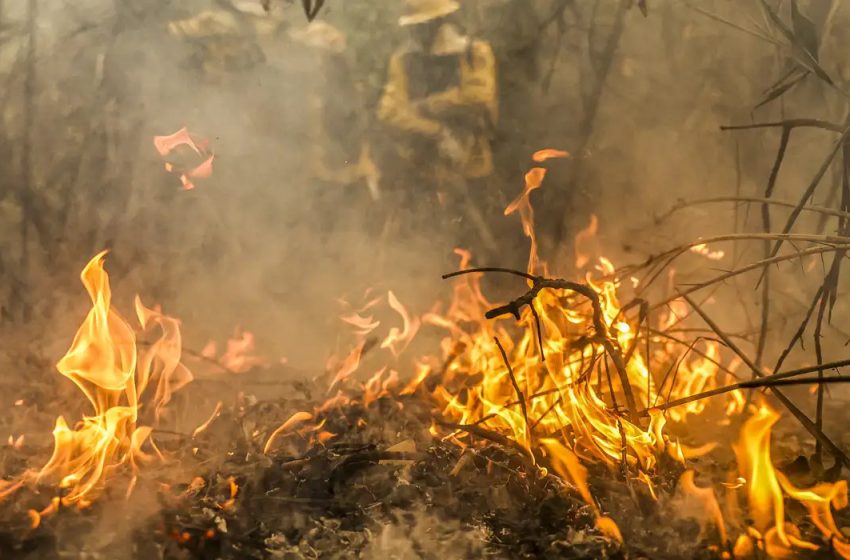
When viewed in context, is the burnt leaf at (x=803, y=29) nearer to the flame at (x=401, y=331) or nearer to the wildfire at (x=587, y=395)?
the wildfire at (x=587, y=395)

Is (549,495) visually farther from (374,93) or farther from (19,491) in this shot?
(374,93)

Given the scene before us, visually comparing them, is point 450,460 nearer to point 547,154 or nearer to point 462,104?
point 547,154

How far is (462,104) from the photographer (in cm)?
372

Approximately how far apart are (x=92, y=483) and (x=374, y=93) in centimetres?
239

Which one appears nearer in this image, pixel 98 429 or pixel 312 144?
pixel 98 429

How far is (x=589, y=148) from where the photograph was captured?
374 cm

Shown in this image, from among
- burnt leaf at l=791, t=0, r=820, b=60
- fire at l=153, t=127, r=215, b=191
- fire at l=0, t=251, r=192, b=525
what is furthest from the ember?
burnt leaf at l=791, t=0, r=820, b=60

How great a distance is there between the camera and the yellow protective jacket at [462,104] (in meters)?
3.67

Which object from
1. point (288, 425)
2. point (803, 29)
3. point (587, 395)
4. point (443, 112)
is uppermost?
point (803, 29)

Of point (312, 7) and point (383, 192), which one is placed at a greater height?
point (312, 7)

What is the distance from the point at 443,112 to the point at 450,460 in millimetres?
2058

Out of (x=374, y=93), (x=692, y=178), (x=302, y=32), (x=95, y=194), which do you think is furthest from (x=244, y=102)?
(x=692, y=178)

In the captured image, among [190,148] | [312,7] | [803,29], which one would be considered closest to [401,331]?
[190,148]

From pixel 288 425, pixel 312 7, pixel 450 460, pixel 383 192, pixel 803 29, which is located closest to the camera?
pixel 803 29
